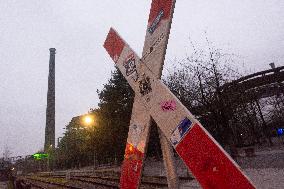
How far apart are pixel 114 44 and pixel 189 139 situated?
124cm

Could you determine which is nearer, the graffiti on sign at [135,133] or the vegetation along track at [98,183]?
the graffiti on sign at [135,133]

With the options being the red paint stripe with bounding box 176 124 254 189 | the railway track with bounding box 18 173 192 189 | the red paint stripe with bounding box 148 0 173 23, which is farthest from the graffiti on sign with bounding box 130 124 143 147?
the railway track with bounding box 18 173 192 189

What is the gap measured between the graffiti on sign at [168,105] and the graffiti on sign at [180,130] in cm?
11

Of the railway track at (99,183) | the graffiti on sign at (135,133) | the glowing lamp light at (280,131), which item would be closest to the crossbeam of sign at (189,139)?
the graffiti on sign at (135,133)

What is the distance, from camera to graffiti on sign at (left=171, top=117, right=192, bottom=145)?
145cm

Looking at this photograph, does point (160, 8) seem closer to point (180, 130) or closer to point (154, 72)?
point (154, 72)

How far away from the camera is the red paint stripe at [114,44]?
2264 mm

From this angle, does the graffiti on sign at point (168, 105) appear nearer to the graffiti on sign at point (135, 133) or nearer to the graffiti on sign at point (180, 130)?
the graffiti on sign at point (180, 130)

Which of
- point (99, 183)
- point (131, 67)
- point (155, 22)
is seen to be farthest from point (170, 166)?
point (99, 183)

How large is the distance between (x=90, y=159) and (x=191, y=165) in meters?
44.1

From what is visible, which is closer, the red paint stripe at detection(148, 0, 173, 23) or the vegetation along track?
the red paint stripe at detection(148, 0, 173, 23)

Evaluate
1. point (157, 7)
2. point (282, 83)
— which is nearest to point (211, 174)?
point (157, 7)

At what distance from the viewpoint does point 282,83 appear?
29109 mm

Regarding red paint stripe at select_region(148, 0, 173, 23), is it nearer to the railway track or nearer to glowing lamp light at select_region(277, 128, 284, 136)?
the railway track
